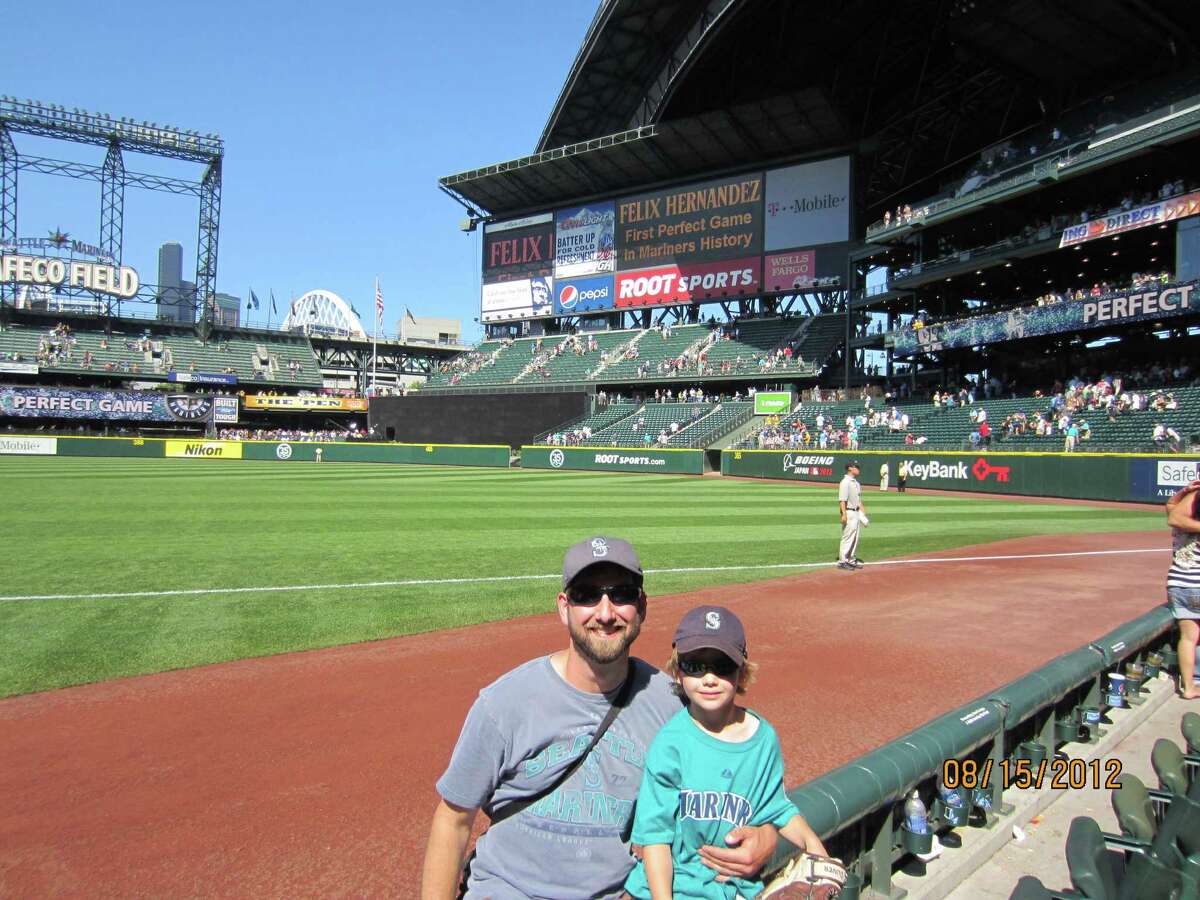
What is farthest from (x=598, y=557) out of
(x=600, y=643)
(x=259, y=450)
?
(x=259, y=450)

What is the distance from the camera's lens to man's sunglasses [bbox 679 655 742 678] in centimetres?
244

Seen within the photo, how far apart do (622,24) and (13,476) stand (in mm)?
38786

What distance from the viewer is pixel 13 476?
29.9 meters

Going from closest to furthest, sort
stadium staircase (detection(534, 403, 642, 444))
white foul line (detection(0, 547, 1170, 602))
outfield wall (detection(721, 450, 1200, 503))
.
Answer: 1. white foul line (detection(0, 547, 1170, 602))
2. outfield wall (detection(721, 450, 1200, 503))
3. stadium staircase (detection(534, 403, 642, 444))

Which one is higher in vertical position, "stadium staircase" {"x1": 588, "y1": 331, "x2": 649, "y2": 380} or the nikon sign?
the nikon sign

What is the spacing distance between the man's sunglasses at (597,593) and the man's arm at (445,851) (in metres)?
0.71

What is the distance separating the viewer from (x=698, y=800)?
2.34m

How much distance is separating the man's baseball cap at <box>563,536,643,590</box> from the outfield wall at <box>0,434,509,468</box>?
44.8 metres

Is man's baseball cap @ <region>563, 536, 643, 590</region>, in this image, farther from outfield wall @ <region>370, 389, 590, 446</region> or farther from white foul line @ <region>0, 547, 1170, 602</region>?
outfield wall @ <region>370, 389, 590, 446</region>

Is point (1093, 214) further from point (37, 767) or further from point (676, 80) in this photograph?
point (37, 767)

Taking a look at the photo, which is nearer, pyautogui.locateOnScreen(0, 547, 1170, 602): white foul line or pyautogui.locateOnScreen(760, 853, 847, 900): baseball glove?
pyautogui.locateOnScreen(760, 853, 847, 900): baseball glove

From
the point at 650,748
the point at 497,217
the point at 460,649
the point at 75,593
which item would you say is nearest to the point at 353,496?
the point at 75,593

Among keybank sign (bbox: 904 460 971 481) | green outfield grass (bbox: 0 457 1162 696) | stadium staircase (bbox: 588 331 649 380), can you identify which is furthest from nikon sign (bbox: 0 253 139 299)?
keybank sign (bbox: 904 460 971 481)
